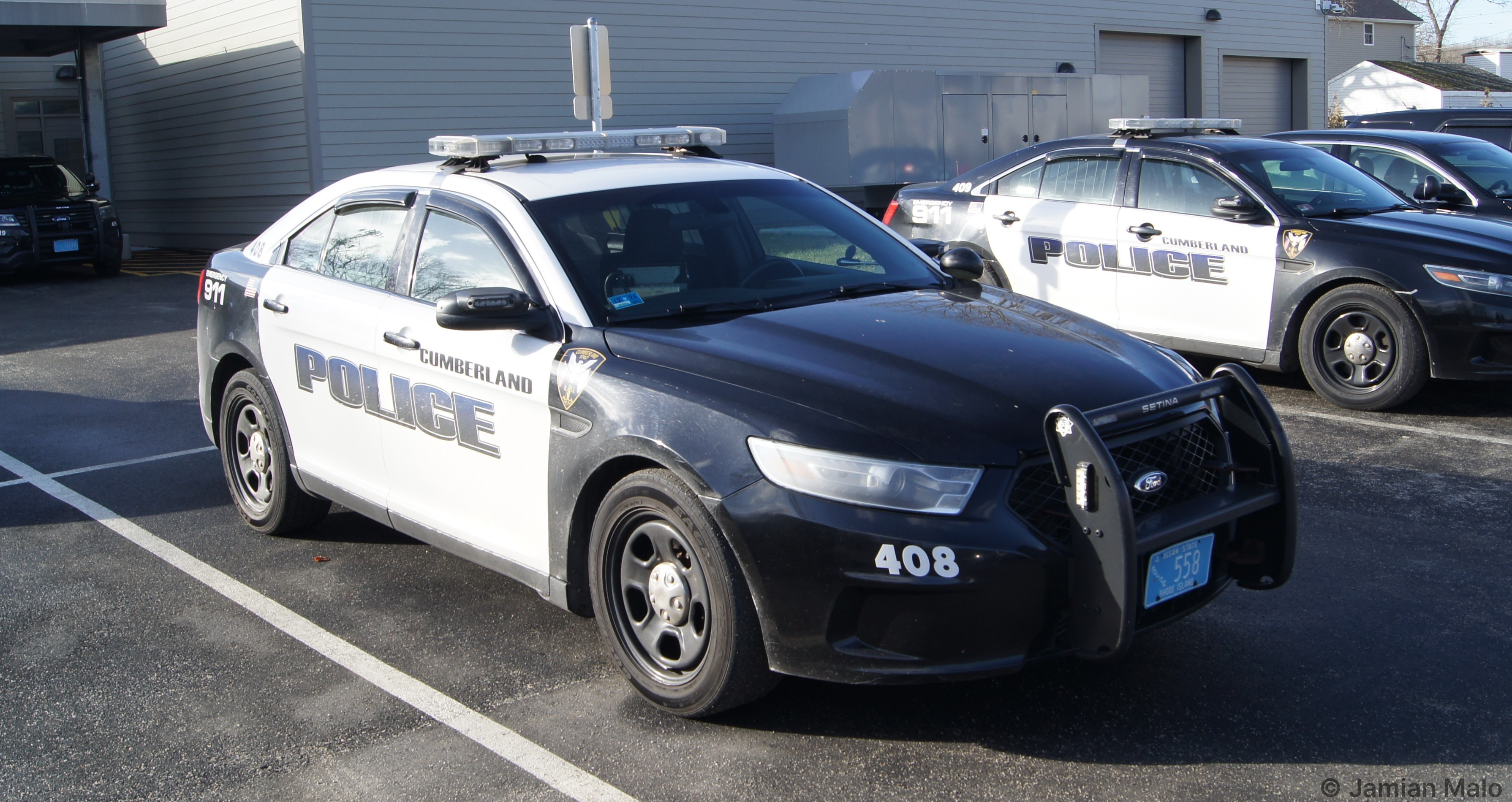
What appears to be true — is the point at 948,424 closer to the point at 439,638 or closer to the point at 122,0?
the point at 439,638

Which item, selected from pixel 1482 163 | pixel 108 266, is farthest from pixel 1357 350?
pixel 108 266

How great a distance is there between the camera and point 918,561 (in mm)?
A: 3191

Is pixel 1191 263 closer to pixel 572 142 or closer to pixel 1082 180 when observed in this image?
pixel 1082 180

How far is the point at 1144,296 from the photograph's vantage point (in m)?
8.22

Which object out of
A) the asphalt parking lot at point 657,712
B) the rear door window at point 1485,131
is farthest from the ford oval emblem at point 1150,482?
the rear door window at point 1485,131

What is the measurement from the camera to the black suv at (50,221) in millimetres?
16234

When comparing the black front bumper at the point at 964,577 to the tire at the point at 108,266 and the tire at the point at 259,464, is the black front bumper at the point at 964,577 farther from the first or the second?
the tire at the point at 108,266

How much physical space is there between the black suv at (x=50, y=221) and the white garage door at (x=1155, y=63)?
1938 cm

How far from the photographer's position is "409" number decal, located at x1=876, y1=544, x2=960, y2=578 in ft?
10.4

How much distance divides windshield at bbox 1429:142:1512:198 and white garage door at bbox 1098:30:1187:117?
17696mm

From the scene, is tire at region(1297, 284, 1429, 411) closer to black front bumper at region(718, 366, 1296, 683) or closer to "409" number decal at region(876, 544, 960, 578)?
black front bumper at region(718, 366, 1296, 683)

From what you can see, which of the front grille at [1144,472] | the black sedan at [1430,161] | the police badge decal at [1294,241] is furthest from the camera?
the black sedan at [1430,161]

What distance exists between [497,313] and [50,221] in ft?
49.9

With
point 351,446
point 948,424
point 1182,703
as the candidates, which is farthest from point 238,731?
point 1182,703
